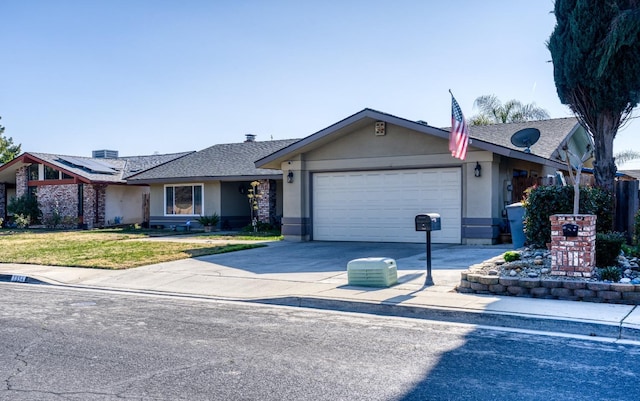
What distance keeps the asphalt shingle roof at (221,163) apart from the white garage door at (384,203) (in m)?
6.61

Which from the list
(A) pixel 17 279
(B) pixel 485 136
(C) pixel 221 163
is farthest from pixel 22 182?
(B) pixel 485 136

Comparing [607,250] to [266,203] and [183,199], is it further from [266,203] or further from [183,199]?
[183,199]

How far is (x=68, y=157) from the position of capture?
34.5 m

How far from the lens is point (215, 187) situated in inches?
1134

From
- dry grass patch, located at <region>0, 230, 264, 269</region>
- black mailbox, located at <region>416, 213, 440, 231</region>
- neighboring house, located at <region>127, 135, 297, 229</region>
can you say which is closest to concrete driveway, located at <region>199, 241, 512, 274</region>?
dry grass patch, located at <region>0, 230, 264, 269</region>

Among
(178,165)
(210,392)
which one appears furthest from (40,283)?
(178,165)

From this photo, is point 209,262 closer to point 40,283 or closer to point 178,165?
point 40,283

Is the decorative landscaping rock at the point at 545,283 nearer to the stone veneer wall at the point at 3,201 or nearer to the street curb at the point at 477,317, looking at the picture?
the street curb at the point at 477,317

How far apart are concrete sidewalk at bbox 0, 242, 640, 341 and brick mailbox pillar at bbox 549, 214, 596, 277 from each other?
0.70 meters

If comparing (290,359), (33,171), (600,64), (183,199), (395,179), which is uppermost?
(600,64)

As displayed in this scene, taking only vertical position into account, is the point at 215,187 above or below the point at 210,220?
above

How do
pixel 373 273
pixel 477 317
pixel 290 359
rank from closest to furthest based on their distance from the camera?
pixel 290 359
pixel 477 317
pixel 373 273

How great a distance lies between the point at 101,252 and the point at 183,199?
40.2 feet

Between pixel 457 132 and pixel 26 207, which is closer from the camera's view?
pixel 457 132
